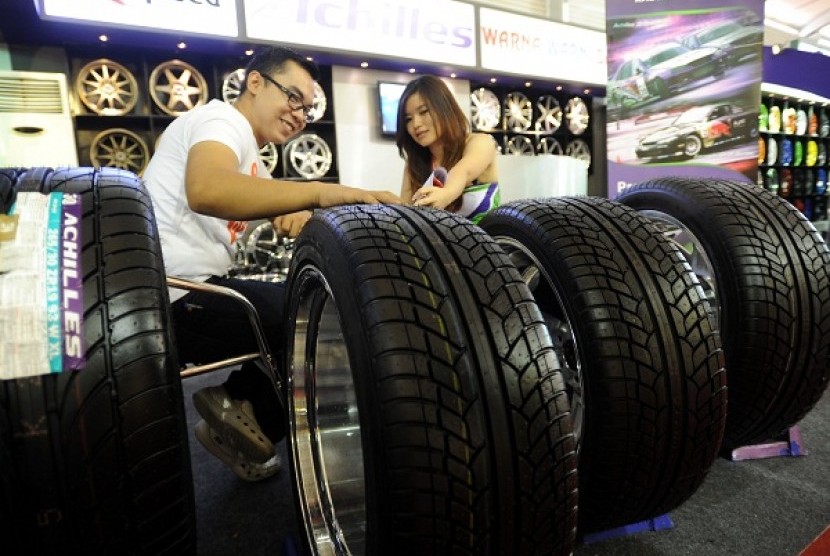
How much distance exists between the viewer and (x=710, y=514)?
4.37ft

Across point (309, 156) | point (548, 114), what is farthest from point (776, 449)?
point (548, 114)

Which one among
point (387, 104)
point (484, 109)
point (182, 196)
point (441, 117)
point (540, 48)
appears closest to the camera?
point (182, 196)

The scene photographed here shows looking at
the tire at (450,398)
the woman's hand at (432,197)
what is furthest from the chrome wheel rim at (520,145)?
the tire at (450,398)

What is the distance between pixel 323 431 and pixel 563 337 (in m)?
0.69

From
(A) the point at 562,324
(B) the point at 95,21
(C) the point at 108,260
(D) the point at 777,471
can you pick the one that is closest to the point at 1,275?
(C) the point at 108,260

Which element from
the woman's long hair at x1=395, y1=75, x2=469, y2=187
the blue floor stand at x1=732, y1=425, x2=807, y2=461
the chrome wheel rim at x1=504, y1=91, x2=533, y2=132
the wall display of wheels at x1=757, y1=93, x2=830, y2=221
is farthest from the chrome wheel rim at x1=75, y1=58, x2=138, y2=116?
the wall display of wheels at x1=757, y1=93, x2=830, y2=221

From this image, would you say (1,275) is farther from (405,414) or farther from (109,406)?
(405,414)

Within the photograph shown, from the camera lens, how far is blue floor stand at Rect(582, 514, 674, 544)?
47.9 inches

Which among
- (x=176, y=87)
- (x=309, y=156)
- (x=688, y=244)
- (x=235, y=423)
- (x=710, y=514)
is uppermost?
(x=176, y=87)

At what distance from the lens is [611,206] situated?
1175 mm

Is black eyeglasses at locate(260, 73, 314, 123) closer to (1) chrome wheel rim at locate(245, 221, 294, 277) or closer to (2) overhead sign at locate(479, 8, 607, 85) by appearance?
(1) chrome wheel rim at locate(245, 221, 294, 277)

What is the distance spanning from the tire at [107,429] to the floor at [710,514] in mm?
600

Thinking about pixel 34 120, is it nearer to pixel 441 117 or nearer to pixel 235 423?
pixel 441 117

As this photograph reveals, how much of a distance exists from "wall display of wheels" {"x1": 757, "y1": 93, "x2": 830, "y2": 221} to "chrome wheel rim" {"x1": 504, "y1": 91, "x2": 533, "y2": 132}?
3.16m
